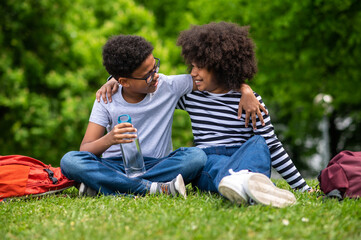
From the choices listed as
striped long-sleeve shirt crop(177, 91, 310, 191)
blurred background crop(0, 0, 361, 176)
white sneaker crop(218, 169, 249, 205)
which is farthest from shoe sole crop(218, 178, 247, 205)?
blurred background crop(0, 0, 361, 176)

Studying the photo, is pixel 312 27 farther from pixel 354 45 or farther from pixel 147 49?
pixel 147 49

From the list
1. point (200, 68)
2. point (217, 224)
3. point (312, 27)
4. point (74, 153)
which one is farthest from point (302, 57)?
point (217, 224)

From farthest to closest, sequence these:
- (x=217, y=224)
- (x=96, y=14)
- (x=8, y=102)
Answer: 1. (x=96, y=14)
2. (x=8, y=102)
3. (x=217, y=224)

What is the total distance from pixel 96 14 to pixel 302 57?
697 centimetres

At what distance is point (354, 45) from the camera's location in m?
8.85

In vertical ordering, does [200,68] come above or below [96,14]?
below

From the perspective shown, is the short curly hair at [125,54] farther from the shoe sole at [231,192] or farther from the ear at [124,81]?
the shoe sole at [231,192]

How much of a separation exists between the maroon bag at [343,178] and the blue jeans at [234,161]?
0.45 m

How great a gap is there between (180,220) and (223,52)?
70.8 inches

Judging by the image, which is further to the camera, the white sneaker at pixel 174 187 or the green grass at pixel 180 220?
the white sneaker at pixel 174 187

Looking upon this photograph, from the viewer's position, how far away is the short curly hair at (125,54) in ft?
11.9

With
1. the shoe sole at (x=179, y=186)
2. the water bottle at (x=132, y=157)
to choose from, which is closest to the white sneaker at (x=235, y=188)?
the shoe sole at (x=179, y=186)

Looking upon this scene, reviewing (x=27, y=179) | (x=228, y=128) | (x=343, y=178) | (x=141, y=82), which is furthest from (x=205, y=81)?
(x=27, y=179)

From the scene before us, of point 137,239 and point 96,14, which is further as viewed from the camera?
point 96,14
